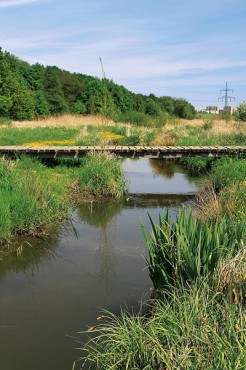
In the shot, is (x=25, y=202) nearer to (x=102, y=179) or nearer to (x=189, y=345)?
(x=102, y=179)

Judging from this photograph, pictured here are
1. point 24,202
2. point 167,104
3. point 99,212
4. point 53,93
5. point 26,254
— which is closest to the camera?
point 26,254

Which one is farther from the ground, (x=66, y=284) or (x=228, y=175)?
(x=228, y=175)

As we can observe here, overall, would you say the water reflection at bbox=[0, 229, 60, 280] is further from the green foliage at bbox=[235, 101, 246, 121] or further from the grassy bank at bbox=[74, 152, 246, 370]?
the green foliage at bbox=[235, 101, 246, 121]

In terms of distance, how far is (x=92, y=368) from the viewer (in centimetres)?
411

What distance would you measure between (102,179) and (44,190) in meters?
2.83

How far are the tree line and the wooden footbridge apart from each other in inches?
786

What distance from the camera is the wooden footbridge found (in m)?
14.4

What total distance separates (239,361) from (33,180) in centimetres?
736

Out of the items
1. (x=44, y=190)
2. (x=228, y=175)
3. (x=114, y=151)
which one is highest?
(x=114, y=151)

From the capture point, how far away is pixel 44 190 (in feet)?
29.3

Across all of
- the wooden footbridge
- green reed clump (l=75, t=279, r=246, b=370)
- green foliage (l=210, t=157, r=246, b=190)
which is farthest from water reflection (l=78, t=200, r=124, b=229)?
green reed clump (l=75, t=279, r=246, b=370)

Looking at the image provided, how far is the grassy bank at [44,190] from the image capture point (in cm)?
782

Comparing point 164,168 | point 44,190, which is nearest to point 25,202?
point 44,190

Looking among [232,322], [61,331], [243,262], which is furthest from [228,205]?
[232,322]
